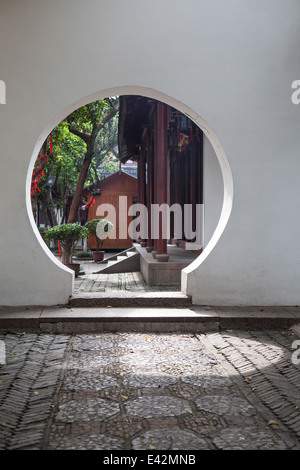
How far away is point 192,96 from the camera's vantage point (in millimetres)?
5746

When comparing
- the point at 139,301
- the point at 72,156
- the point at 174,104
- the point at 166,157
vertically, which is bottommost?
the point at 139,301

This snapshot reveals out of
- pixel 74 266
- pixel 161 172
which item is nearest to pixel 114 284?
pixel 74 266

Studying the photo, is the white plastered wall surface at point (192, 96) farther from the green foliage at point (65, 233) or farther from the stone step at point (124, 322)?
the green foliage at point (65, 233)

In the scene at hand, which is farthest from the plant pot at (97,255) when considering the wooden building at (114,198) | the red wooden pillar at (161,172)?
the red wooden pillar at (161,172)

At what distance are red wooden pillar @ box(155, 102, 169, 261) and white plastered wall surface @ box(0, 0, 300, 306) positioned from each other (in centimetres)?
317

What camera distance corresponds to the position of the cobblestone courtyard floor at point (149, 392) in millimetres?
2869

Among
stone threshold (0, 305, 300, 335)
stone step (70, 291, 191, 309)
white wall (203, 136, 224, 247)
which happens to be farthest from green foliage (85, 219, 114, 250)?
stone threshold (0, 305, 300, 335)

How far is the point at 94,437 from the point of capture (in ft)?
9.38

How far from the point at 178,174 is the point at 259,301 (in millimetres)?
8186

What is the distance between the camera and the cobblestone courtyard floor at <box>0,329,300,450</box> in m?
2.87

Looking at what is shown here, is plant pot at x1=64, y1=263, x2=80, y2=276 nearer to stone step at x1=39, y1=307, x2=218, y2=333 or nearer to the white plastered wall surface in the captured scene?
the white plastered wall surface

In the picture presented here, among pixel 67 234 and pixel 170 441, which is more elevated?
pixel 67 234

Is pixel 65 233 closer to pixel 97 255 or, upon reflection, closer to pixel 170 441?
pixel 97 255

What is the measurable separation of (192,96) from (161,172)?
3.37m
